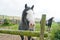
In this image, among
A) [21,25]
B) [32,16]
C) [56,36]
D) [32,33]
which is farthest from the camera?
[21,25]

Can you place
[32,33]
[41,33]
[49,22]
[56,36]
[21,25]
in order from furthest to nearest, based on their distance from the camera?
1. [49,22]
2. [21,25]
3. [56,36]
4. [32,33]
5. [41,33]

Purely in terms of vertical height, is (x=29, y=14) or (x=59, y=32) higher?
(x=29, y=14)

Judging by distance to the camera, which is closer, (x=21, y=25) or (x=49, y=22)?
(x=21, y=25)

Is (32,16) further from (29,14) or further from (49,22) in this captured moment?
(49,22)

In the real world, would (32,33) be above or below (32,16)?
below

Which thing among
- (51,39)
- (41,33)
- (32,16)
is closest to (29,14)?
(32,16)

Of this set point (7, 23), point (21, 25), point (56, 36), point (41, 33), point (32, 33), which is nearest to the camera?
point (41, 33)

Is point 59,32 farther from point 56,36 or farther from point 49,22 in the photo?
point 49,22

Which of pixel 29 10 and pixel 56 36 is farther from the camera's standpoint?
pixel 29 10

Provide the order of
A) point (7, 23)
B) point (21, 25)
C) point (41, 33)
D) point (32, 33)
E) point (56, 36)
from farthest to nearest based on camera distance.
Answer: point (7, 23) → point (21, 25) → point (56, 36) → point (32, 33) → point (41, 33)

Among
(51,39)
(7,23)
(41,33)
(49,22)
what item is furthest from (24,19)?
(7,23)

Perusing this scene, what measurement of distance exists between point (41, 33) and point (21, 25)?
2799 millimetres

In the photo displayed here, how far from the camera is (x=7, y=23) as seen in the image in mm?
21344

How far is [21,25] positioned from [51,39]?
202cm
